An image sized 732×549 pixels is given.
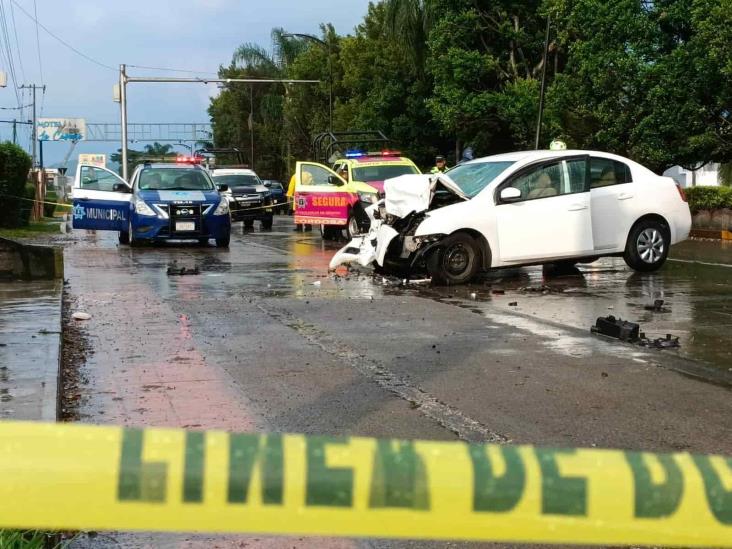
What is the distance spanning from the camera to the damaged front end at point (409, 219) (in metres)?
13.4

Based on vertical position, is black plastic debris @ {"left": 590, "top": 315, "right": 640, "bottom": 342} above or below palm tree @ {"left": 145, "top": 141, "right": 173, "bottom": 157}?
below

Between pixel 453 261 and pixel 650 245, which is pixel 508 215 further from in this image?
pixel 650 245

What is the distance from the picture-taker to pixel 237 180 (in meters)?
30.7

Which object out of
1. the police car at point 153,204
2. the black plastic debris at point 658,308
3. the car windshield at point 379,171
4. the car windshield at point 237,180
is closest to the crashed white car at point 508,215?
the black plastic debris at point 658,308

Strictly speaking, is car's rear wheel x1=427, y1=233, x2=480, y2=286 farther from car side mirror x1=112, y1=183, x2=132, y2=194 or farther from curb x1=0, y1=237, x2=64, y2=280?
car side mirror x1=112, y1=183, x2=132, y2=194

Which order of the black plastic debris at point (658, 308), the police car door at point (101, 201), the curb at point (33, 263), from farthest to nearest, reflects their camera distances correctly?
the police car door at point (101, 201) → the curb at point (33, 263) → the black plastic debris at point (658, 308)

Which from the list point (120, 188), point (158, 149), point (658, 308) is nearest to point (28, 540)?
point (658, 308)

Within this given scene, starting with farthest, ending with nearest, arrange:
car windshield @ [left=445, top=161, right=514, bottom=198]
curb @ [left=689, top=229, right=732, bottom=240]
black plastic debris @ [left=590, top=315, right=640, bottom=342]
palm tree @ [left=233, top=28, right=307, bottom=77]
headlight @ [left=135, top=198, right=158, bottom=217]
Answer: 1. palm tree @ [left=233, top=28, right=307, bottom=77]
2. curb @ [left=689, top=229, right=732, bottom=240]
3. headlight @ [left=135, top=198, right=158, bottom=217]
4. car windshield @ [left=445, top=161, right=514, bottom=198]
5. black plastic debris @ [left=590, top=315, right=640, bottom=342]

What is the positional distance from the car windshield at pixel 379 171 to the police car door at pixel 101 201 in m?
4.82

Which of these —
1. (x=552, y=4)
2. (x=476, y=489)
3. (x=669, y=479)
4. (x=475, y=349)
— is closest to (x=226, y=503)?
(x=476, y=489)

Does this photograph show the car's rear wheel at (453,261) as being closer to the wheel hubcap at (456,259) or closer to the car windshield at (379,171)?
the wheel hubcap at (456,259)

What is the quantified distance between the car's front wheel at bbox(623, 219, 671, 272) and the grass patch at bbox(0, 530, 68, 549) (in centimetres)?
1149

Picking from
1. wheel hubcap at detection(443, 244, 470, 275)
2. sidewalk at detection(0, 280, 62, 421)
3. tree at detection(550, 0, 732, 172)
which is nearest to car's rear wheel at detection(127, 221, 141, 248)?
sidewalk at detection(0, 280, 62, 421)

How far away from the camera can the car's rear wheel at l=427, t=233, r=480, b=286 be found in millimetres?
13203
